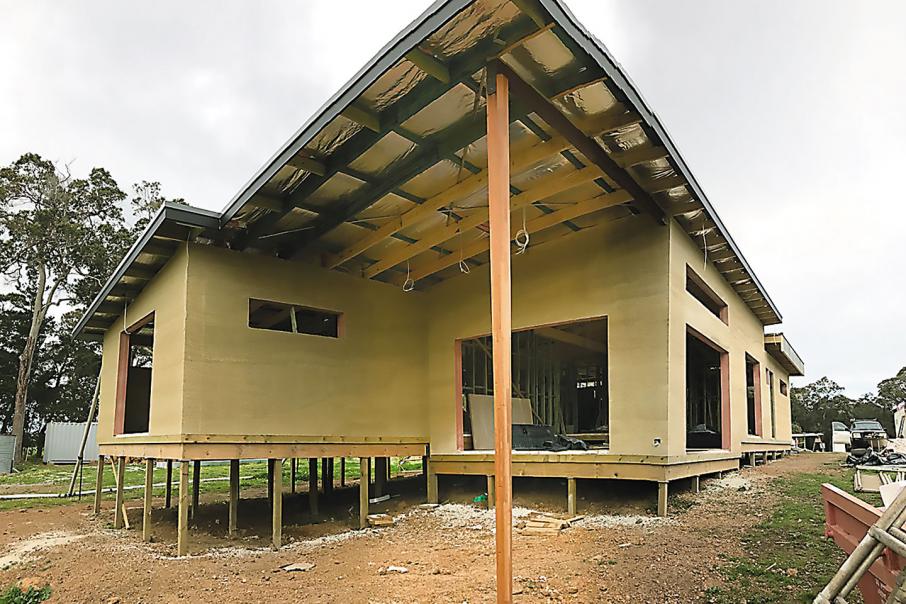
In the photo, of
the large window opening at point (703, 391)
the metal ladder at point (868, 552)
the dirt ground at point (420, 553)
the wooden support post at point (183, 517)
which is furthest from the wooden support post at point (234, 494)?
the large window opening at point (703, 391)

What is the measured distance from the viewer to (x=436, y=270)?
10383mm

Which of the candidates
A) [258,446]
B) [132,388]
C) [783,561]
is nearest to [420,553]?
[258,446]

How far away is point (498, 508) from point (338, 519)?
6.05 metres

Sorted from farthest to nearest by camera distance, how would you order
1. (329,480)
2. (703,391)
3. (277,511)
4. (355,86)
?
(703,391) → (329,480) → (277,511) → (355,86)

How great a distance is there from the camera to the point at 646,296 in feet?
28.6

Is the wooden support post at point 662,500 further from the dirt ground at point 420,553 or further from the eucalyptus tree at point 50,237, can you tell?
the eucalyptus tree at point 50,237

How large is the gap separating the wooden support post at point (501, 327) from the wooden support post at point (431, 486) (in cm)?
569

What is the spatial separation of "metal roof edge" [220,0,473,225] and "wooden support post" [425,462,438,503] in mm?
5228

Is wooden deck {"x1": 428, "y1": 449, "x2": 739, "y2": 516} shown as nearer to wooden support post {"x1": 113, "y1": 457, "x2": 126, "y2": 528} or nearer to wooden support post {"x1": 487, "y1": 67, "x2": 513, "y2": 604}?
wooden support post {"x1": 487, "y1": 67, "x2": 513, "y2": 604}

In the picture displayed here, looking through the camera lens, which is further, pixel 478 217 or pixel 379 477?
pixel 379 477

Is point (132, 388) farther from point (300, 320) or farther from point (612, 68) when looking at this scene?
point (612, 68)

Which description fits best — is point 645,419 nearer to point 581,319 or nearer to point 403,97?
point 581,319

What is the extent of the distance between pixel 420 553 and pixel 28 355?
27752mm

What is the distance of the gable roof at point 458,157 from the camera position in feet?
17.7
